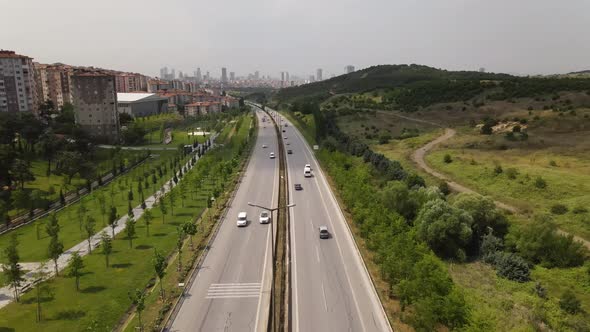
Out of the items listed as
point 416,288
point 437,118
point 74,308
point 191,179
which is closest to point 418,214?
point 416,288

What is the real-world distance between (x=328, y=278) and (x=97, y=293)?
1603 cm

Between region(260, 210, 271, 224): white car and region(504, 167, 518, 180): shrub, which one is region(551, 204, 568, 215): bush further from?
region(260, 210, 271, 224): white car

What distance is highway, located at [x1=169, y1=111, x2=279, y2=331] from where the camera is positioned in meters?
25.7

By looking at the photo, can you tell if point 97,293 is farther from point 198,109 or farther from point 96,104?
point 198,109

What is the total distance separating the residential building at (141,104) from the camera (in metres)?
142

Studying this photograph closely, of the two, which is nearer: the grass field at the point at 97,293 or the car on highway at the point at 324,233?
the grass field at the point at 97,293

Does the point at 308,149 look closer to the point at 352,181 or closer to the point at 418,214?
the point at 352,181

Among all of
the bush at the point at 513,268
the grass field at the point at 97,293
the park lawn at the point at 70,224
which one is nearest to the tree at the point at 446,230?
the bush at the point at 513,268

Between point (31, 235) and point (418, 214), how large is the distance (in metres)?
38.8

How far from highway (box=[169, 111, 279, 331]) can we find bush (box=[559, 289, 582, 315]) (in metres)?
17.4

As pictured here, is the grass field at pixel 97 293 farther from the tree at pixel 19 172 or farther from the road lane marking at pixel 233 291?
the tree at pixel 19 172

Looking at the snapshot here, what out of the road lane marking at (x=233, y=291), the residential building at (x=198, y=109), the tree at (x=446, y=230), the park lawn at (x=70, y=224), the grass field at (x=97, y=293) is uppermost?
the residential building at (x=198, y=109)

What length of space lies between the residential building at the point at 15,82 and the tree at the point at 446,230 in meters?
112

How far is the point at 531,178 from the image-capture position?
1781 inches
